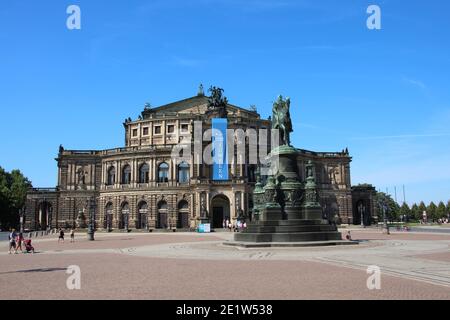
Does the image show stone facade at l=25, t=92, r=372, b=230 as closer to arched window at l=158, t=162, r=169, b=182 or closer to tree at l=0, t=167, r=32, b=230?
arched window at l=158, t=162, r=169, b=182

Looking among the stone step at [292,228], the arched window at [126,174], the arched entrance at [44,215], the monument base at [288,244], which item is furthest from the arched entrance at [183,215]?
the monument base at [288,244]

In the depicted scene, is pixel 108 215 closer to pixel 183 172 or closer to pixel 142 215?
pixel 142 215

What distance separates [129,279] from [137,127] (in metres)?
84.7

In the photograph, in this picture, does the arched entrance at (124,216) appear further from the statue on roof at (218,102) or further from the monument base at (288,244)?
the monument base at (288,244)

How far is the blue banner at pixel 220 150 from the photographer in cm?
7594

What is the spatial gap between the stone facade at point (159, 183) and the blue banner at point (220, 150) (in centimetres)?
168

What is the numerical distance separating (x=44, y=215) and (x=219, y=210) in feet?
137

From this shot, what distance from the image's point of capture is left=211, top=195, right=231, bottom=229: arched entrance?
256 feet

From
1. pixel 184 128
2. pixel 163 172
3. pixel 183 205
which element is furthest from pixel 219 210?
pixel 184 128

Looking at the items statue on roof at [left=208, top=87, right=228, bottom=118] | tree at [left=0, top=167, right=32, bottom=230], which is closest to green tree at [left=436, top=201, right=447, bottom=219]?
statue on roof at [left=208, top=87, right=228, bottom=118]

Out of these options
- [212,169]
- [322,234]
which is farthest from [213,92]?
[322,234]

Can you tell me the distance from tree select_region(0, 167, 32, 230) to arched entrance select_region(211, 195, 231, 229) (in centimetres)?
5314
